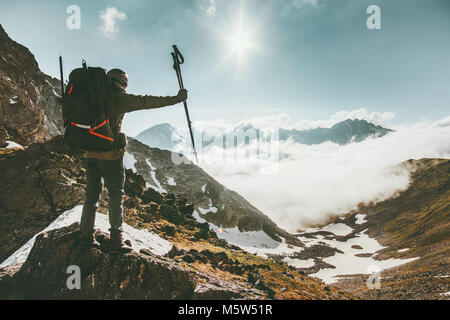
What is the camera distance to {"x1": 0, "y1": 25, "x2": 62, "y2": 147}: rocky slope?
41.6 metres

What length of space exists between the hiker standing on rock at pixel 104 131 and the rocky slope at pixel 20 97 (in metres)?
37.7

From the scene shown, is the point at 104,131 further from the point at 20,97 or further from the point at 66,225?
the point at 20,97

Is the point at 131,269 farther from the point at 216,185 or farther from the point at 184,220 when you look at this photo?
the point at 216,185

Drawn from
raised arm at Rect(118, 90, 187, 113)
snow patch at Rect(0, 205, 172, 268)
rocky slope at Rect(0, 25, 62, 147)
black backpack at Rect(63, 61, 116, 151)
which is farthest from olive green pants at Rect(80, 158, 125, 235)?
rocky slope at Rect(0, 25, 62, 147)

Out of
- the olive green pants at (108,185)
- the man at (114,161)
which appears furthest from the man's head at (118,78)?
the olive green pants at (108,185)

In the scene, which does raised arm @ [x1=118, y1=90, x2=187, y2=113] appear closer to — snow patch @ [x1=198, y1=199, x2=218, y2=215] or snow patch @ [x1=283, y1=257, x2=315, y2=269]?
snow patch @ [x1=198, y1=199, x2=218, y2=215]

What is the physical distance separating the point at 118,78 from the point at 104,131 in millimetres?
1717

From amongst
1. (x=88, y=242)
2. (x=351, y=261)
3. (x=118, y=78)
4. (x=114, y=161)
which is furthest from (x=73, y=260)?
(x=351, y=261)

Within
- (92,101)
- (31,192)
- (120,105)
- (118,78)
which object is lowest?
(31,192)

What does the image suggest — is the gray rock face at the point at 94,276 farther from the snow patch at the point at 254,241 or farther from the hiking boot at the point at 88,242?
the snow patch at the point at 254,241

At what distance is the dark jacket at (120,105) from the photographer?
663cm

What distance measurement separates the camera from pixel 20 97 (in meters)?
47.8

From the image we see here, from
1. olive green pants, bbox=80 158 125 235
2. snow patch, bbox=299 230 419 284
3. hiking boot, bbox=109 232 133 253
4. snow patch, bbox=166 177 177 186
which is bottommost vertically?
snow patch, bbox=299 230 419 284
